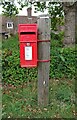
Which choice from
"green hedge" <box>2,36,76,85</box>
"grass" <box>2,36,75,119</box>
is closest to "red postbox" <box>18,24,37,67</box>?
"grass" <box>2,36,75,119</box>

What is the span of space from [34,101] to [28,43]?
109cm

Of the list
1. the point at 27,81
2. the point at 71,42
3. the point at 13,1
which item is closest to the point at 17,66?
the point at 27,81

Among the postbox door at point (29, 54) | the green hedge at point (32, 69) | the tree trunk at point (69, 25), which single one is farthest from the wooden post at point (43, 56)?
the tree trunk at point (69, 25)

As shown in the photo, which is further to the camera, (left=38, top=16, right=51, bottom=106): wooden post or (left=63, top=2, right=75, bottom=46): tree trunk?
(left=63, top=2, right=75, bottom=46): tree trunk

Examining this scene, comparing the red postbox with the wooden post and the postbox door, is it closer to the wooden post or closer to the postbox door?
the postbox door

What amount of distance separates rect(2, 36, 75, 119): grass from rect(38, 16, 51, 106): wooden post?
0.62 ft

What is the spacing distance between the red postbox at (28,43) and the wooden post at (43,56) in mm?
109

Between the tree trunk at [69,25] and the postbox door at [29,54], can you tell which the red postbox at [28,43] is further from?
the tree trunk at [69,25]

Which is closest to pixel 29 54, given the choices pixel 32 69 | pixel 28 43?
pixel 28 43

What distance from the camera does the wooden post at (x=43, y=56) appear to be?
3758 mm

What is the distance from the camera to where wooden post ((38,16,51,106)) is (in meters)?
3.76

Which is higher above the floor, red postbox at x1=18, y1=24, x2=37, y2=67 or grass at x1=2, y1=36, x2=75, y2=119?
red postbox at x1=18, y1=24, x2=37, y2=67

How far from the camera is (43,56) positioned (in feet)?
12.6

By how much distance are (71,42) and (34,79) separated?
2.38 m
